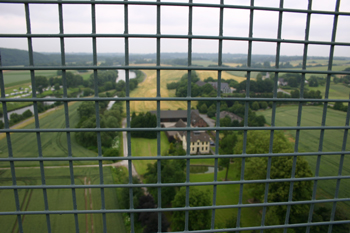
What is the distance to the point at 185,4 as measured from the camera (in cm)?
252

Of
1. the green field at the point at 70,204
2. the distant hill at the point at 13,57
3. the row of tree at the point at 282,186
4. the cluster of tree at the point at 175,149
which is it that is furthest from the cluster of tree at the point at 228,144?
the distant hill at the point at 13,57

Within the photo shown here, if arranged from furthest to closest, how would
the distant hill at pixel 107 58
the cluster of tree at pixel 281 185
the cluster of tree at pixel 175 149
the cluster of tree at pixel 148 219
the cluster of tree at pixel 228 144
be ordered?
the cluster of tree at pixel 228 144 < the cluster of tree at pixel 175 149 < the cluster of tree at pixel 281 185 < the cluster of tree at pixel 148 219 < the distant hill at pixel 107 58

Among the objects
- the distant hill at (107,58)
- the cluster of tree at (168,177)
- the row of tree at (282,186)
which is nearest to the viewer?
the distant hill at (107,58)

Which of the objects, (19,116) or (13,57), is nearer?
(13,57)

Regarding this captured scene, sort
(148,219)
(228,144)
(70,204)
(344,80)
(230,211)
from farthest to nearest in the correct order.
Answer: (228,144), (230,211), (148,219), (70,204), (344,80)

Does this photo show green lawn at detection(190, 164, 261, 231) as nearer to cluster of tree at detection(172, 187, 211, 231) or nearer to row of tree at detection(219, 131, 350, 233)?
cluster of tree at detection(172, 187, 211, 231)

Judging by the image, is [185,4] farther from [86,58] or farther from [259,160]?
[259,160]

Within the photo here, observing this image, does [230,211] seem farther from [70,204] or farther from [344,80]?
[344,80]

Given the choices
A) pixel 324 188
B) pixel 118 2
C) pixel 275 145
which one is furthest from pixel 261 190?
pixel 118 2

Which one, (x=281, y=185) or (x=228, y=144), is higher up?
(x=228, y=144)

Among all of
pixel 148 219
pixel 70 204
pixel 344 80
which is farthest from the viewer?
pixel 148 219

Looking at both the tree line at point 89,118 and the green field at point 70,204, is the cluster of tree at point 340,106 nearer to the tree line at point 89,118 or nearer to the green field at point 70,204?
the tree line at point 89,118

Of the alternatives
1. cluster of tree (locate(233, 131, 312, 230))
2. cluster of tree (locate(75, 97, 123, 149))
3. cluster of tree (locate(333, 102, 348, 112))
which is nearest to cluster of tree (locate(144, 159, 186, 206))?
cluster of tree (locate(233, 131, 312, 230))

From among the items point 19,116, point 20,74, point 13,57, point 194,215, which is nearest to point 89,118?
point 19,116
